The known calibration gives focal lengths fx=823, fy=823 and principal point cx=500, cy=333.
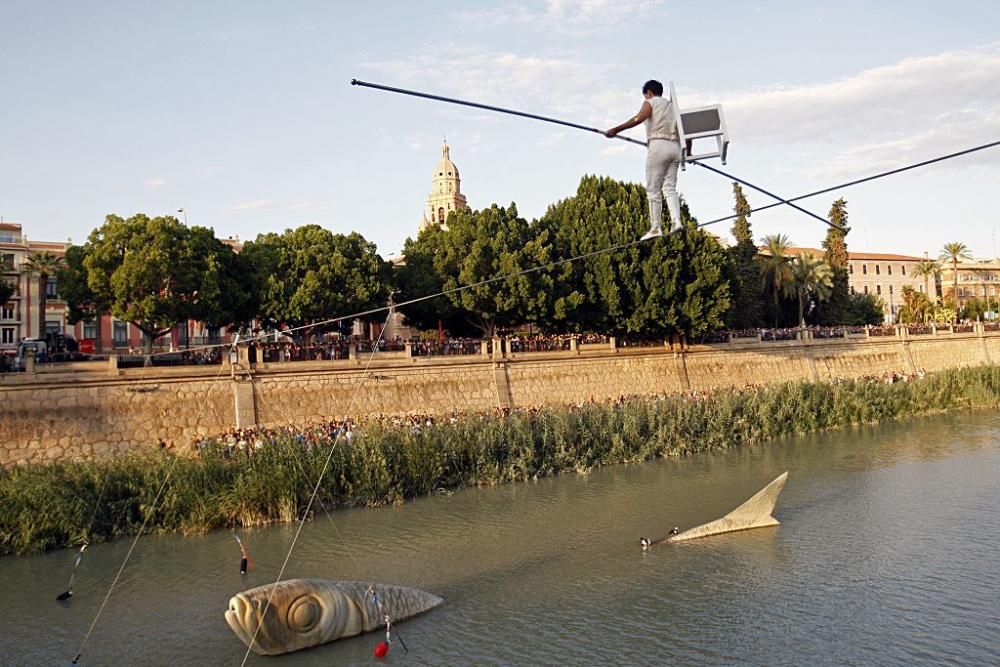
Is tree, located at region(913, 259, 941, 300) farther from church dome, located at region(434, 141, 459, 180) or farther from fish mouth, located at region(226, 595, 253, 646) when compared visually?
fish mouth, located at region(226, 595, 253, 646)

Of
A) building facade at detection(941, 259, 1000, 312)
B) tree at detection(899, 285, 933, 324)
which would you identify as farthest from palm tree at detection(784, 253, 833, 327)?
building facade at detection(941, 259, 1000, 312)

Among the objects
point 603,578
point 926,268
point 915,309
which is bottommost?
point 603,578

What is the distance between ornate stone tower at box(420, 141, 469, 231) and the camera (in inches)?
3447

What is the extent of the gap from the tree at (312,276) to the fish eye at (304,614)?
85.0 ft

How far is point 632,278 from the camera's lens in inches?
1652

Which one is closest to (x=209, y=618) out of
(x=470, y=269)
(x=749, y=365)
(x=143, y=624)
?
(x=143, y=624)

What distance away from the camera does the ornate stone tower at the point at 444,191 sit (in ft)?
287

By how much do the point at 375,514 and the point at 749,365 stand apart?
3128 cm

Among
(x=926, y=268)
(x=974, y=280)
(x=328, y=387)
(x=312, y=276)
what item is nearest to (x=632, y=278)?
(x=312, y=276)

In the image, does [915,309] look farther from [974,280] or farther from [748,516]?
[748,516]

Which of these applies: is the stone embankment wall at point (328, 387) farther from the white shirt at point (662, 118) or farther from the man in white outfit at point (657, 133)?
the white shirt at point (662, 118)

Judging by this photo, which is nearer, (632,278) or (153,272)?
(153,272)

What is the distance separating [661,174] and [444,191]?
80781 mm

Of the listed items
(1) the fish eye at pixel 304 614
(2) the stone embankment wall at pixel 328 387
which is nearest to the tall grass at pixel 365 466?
(2) the stone embankment wall at pixel 328 387
